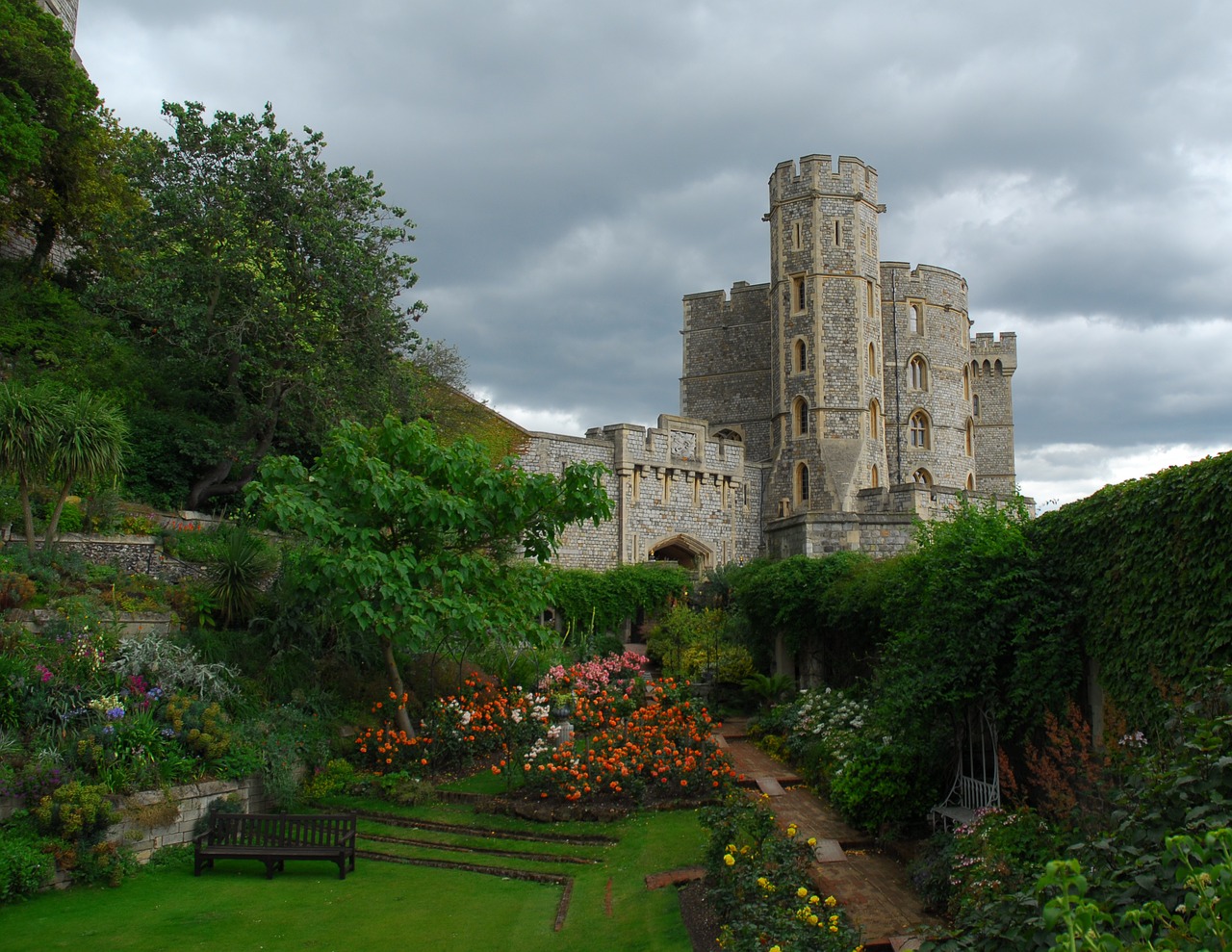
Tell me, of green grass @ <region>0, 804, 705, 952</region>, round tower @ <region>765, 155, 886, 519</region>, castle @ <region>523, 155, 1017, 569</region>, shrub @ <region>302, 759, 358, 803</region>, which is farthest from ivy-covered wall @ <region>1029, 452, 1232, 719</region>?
round tower @ <region>765, 155, 886, 519</region>

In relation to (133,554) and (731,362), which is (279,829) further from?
(731,362)

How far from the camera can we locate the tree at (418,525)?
430 inches

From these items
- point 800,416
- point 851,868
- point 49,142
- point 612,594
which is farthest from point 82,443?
point 800,416

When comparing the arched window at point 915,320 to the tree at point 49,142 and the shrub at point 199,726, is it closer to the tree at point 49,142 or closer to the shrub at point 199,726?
the tree at point 49,142

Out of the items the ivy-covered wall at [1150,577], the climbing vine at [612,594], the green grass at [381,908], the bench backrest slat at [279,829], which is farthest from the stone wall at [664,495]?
the ivy-covered wall at [1150,577]

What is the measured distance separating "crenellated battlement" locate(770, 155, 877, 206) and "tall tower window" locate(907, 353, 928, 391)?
692cm

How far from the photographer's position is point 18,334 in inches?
685

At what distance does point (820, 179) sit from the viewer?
29.7 meters

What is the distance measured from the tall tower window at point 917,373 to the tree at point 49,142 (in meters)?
26.1

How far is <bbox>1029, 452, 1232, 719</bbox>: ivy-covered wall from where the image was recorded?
231 inches

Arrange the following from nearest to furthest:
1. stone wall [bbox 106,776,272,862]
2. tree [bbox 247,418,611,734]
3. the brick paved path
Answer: the brick paved path < stone wall [bbox 106,776,272,862] < tree [bbox 247,418,611,734]

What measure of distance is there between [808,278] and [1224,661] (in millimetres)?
25406

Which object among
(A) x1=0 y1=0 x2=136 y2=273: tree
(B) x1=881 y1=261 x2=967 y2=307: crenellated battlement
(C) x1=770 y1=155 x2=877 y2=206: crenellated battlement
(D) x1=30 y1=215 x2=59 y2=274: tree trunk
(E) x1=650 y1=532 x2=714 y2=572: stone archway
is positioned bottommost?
(E) x1=650 y1=532 x2=714 y2=572: stone archway

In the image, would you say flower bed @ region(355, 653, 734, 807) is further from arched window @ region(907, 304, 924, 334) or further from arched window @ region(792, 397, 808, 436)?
arched window @ region(907, 304, 924, 334)
